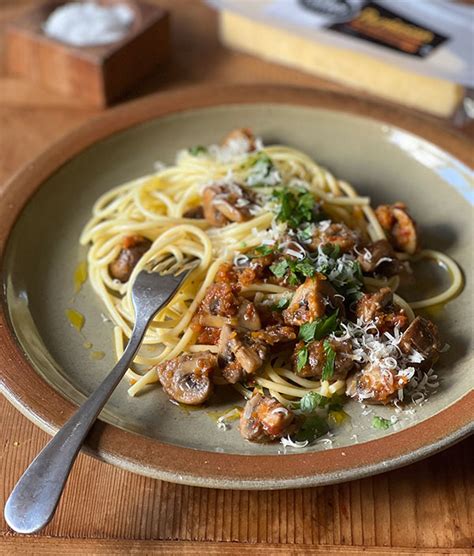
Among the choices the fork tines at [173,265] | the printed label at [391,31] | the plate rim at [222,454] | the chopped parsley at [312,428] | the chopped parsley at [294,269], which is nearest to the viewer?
the plate rim at [222,454]

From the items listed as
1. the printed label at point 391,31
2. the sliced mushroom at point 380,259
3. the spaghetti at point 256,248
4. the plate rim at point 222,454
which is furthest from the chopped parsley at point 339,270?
the printed label at point 391,31

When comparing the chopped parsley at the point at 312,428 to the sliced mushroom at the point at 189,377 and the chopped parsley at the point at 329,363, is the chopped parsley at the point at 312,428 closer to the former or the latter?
the chopped parsley at the point at 329,363

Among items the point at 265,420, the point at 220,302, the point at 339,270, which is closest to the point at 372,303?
the point at 339,270

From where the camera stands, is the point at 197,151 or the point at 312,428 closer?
the point at 312,428

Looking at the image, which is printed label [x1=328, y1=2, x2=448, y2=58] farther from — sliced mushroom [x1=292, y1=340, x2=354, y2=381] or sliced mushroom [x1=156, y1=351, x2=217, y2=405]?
sliced mushroom [x1=156, y1=351, x2=217, y2=405]

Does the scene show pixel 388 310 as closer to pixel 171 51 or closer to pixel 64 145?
pixel 64 145

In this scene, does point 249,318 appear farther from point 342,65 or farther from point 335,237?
point 342,65
